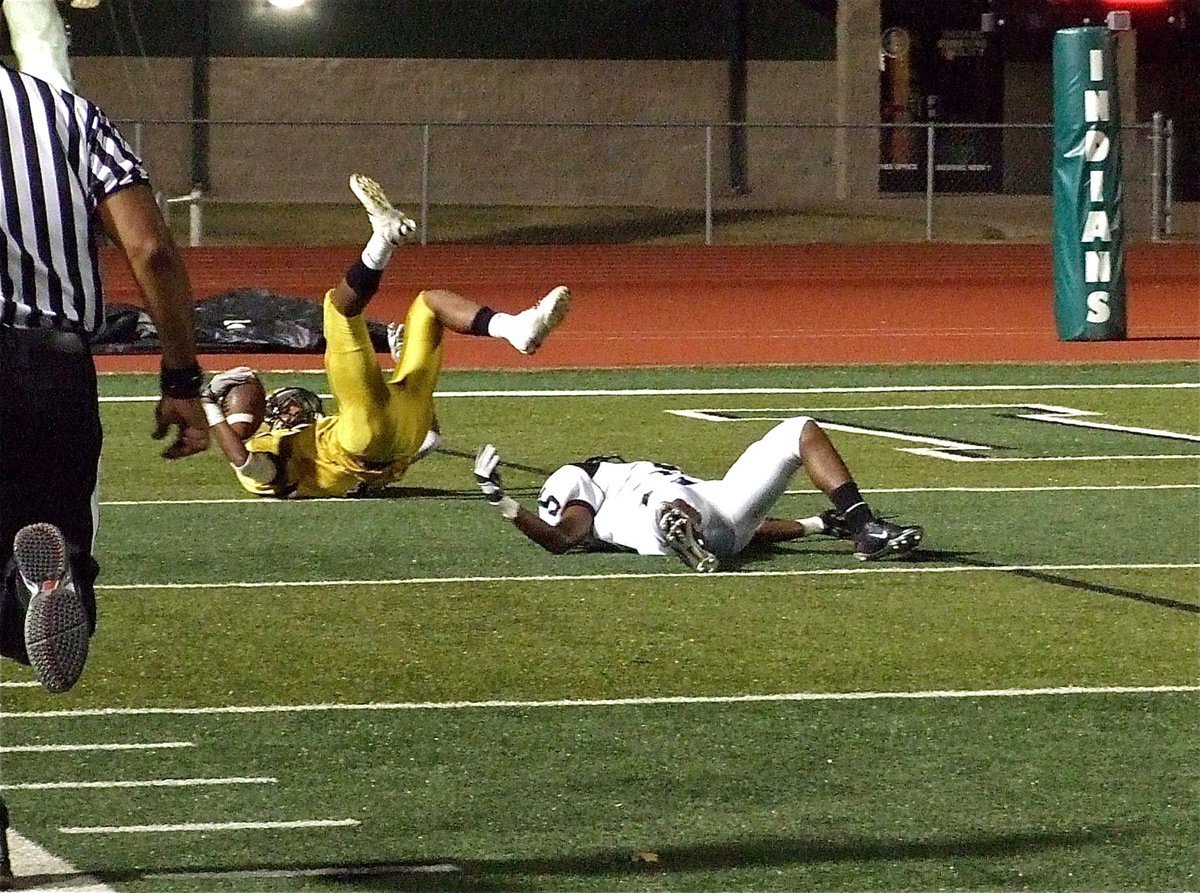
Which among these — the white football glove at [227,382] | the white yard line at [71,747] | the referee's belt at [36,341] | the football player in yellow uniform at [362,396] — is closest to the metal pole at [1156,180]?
the football player in yellow uniform at [362,396]

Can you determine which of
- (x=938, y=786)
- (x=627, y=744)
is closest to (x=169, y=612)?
(x=627, y=744)

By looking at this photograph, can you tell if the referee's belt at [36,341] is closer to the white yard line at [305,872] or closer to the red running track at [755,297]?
the white yard line at [305,872]

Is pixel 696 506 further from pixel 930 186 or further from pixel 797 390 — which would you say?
pixel 930 186

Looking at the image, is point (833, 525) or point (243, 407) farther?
point (243, 407)

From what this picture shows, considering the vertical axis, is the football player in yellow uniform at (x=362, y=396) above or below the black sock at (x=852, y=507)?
above

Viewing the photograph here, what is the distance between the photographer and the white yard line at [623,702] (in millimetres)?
6941

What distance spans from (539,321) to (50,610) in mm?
5979

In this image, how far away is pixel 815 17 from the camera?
131 feet

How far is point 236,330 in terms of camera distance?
19172mm

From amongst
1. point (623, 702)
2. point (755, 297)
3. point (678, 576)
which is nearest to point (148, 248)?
point (623, 702)

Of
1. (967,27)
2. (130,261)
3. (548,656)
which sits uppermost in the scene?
(967,27)

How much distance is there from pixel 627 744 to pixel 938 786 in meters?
0.87

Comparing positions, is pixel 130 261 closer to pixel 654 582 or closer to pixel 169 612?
pixel 169 612

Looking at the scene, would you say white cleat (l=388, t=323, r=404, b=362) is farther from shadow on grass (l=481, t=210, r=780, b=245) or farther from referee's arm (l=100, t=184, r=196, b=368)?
shadow on grass (l=481, t=210, r=780, b=245)
